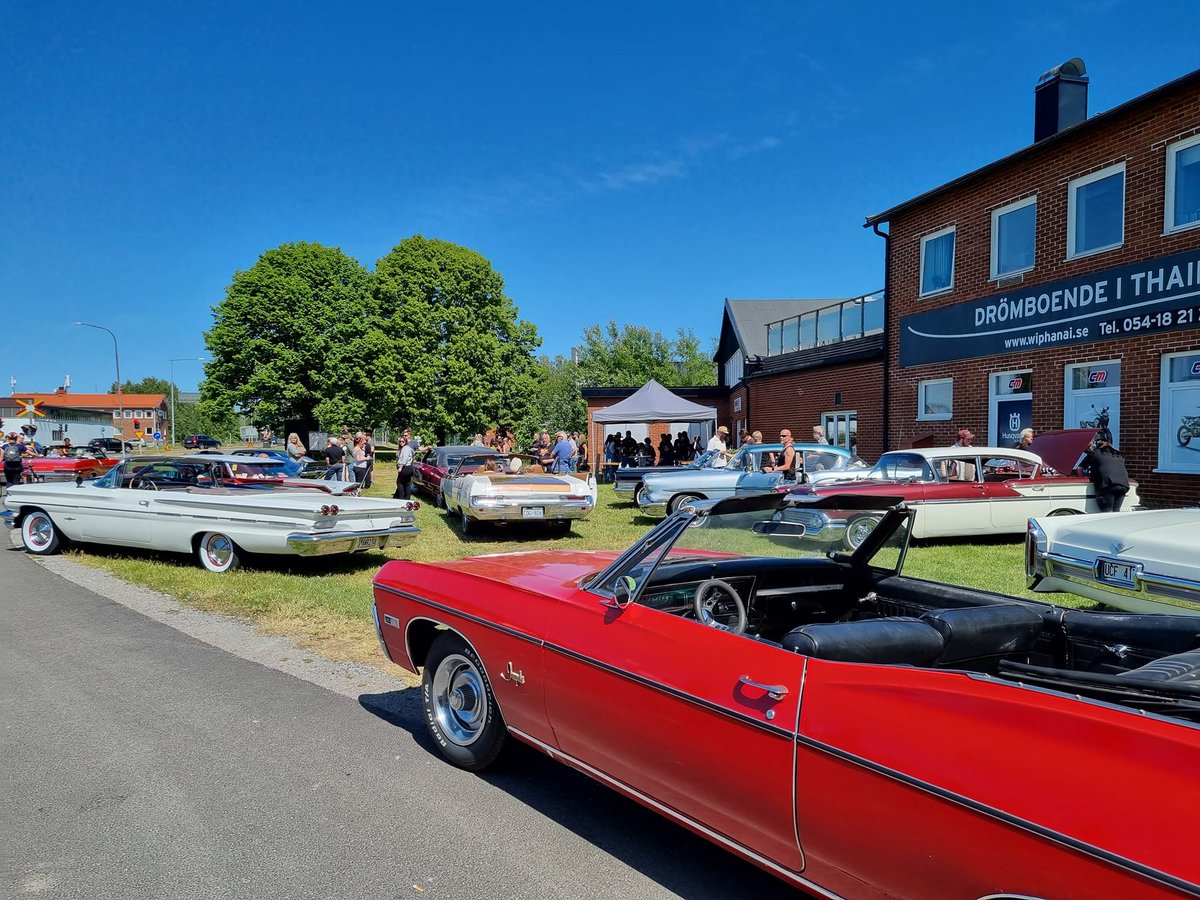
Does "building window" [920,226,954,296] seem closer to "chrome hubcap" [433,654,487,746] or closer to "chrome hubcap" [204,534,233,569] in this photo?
"chrome hubcap" [204,534,233,569]

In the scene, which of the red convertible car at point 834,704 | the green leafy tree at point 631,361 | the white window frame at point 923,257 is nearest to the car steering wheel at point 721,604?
the red convertible car at point 834,704

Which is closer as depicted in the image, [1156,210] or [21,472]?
[1156,210]

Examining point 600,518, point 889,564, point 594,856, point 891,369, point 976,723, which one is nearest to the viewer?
point 976,723

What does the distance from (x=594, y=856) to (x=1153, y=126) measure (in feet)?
42.6

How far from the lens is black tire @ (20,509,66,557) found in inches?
404

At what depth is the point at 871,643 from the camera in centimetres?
243

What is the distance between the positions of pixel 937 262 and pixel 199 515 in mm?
13936

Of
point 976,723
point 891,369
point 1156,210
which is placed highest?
point 1156,210

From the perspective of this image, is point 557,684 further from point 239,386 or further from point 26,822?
point 239,386

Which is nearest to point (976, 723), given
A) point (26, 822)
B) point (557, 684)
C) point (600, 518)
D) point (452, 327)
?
point (557, 684)

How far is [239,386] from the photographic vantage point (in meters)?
36.5

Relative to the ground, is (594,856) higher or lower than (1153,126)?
lower

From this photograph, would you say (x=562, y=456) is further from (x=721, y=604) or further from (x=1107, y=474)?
(x=721, y=604)

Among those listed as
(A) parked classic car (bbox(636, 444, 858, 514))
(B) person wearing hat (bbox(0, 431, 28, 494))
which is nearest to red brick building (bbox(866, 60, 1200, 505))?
(A) parked classic car (bbox(636, 444, 858, 514))
